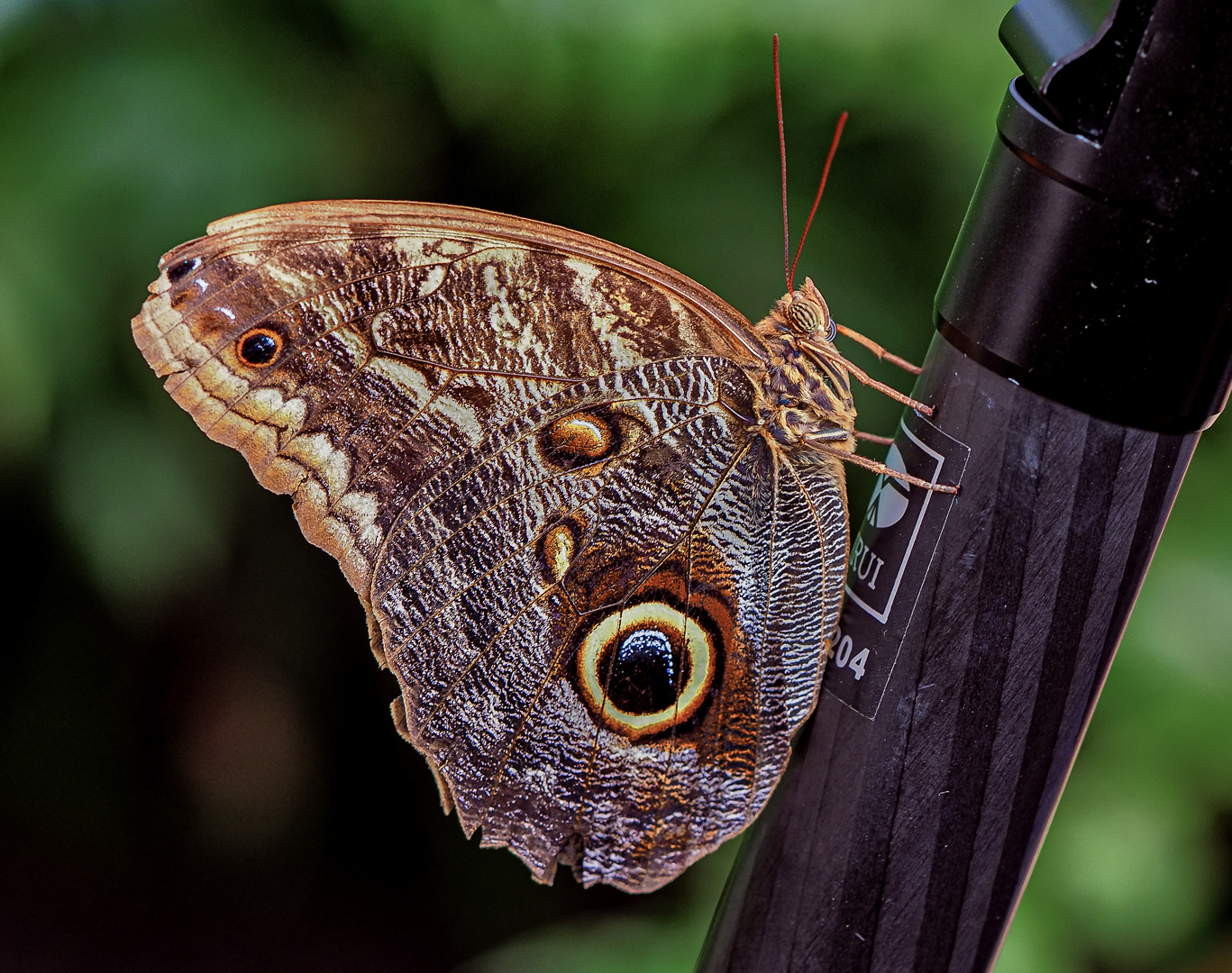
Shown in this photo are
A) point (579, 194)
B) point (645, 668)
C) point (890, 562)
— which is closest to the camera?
point (890, 562)

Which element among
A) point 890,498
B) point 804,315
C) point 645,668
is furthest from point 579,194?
point 890,498

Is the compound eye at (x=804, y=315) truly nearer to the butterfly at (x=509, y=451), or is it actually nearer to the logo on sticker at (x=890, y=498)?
the butterfly at (x=509, y=451)

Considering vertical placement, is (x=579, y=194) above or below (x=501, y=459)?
above

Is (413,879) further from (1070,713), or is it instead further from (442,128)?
(1070,713)

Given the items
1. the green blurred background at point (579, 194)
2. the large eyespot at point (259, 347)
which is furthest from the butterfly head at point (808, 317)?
the green blurred background at point (579, 194)

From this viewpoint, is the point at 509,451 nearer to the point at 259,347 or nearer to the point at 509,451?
the point at 509,451

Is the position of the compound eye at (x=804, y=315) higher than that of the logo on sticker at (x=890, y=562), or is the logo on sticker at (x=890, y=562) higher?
the compound eye at (x=804, y=315)

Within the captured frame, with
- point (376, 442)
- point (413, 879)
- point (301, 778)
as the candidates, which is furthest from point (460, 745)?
point (413, 879)
